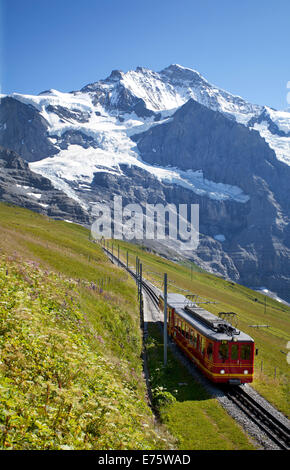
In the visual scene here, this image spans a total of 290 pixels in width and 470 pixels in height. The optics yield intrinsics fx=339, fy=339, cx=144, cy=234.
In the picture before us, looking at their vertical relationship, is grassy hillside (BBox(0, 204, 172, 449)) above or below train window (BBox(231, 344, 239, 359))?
above

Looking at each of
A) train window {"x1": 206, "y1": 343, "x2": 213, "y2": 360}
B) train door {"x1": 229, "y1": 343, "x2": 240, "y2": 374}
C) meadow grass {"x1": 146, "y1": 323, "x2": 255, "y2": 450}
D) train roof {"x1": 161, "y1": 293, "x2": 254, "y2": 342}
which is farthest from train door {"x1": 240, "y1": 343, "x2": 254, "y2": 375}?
meadow grass {"x1": 146, "y1": 323, "x2": 255, "y2": 450}

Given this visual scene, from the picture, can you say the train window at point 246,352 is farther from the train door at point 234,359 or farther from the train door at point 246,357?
the train door at point 234,359

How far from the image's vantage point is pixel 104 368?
1612 cm

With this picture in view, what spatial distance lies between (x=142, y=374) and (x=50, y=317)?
915cm

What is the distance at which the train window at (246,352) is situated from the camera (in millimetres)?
22625

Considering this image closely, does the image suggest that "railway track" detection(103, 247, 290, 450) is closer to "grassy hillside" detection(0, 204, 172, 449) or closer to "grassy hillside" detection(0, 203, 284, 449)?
"grassy hillside" detection(0, 203, 284, 449)

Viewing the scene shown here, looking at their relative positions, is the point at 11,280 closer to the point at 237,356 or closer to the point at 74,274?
the point at 237,356

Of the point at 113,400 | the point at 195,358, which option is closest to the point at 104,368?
the point at 113,400

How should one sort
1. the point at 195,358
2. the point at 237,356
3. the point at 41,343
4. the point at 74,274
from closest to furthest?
1. the point at 41,343
2. the point at 237,356
3. the point at 195,358
4. the point at 74,274

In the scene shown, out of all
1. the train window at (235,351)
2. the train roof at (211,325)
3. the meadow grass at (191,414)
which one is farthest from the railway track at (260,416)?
the train roof at (211,325)

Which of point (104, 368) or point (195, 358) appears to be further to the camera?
point (195, 358)

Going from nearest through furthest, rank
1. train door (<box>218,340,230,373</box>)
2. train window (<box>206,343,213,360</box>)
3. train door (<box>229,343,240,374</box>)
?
→ train door (<box>218,340,230,373</box>)
train door (<box>229,343,240,374</box>)
train window (<box>206,343,213,360</box>)

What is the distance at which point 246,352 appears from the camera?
2273 centimetres

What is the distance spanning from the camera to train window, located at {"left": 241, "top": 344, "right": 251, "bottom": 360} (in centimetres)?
2262
